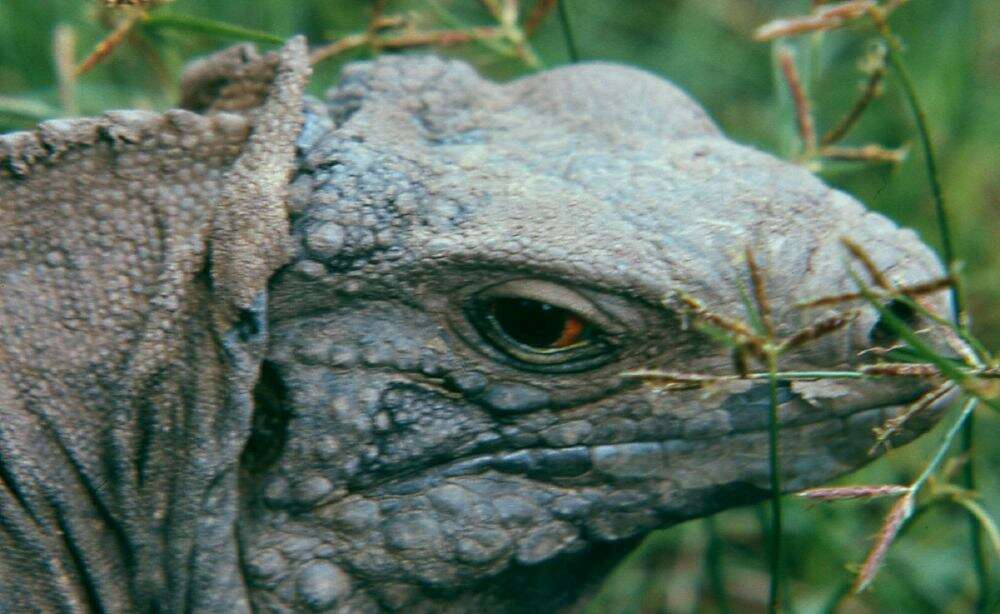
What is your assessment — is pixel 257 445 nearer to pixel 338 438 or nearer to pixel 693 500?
pixel 338 438

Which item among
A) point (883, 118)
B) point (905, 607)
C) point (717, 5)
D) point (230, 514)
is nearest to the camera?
point (230, 514)

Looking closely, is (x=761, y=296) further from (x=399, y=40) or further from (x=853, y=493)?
(x=399, y=40)

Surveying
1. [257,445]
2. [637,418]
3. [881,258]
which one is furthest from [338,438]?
[881,258]

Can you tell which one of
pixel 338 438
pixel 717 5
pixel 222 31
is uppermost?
pixel 717 5

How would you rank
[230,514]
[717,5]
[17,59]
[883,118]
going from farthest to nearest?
1. [717,5]
2. [883,118]
3. [17,59]
4. [230,514]

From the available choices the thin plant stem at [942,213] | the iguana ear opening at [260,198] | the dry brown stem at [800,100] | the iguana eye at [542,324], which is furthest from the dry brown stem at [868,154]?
the iguana ear opening at [260,198]

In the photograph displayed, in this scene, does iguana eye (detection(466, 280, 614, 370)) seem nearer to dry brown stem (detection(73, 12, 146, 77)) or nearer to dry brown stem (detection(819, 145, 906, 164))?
dry brown stem (detection(819, 145, 906, 164))

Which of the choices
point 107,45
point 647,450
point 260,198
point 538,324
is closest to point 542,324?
point 538,324
